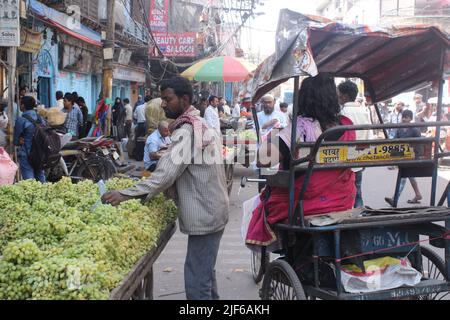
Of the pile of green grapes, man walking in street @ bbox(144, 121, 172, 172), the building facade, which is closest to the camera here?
the pile of green grapes

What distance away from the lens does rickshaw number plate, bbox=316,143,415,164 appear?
10.7 feet

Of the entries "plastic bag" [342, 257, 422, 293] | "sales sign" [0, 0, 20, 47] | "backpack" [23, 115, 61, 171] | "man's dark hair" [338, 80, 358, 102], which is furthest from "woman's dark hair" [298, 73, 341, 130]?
"backpack" [23, 115, 61, 171]

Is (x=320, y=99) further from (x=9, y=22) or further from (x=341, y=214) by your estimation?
(x=9, y=22)

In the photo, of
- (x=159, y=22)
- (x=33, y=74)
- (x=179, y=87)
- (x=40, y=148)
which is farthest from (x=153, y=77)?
(x=179, y=87)

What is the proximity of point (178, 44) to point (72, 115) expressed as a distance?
801cm

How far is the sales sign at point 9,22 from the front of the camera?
6980mm

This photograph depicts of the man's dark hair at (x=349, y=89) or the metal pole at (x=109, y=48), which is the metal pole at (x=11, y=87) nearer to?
the man's dark hair at (x=349, y=89)

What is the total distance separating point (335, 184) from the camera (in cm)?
351

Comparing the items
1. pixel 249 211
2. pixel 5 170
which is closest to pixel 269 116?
pixel 5 170

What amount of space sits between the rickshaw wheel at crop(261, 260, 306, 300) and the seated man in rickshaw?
25cm

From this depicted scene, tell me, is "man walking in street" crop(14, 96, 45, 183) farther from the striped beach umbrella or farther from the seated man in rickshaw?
the striped beach umbrella

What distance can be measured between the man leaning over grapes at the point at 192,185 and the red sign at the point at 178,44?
16540mm

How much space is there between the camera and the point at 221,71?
1373 cm
